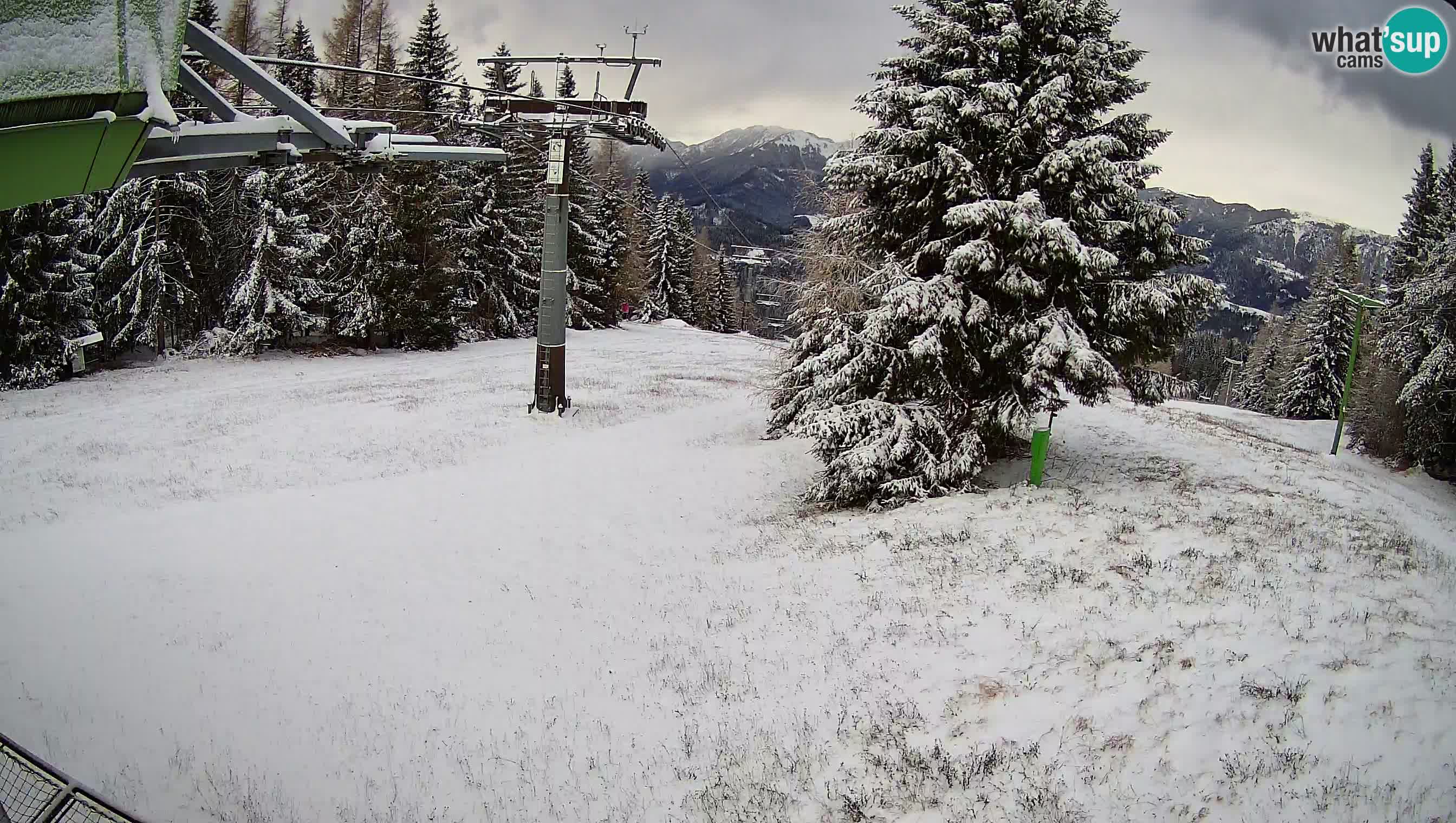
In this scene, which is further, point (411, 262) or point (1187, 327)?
point (411, 262)

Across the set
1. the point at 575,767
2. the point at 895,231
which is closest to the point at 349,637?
the point at 575,767

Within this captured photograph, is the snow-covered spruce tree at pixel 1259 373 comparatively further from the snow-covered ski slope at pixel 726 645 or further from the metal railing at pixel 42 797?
the metal railing at pixel 42 797

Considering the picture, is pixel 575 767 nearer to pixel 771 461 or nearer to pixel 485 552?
pixel 485 552

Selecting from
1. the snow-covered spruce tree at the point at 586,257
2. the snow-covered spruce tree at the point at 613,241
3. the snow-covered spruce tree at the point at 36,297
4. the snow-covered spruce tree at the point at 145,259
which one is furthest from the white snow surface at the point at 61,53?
the snow-covered spruce tree at the point at 613,241

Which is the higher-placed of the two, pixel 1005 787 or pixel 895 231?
pixel 895 231

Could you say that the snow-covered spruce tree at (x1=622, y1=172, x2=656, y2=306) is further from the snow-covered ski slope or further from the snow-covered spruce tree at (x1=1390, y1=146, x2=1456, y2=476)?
the snow-covered ski slope

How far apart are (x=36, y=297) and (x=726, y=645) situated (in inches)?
1103

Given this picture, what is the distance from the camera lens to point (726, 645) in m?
8.52

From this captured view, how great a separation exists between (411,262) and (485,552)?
2909cm

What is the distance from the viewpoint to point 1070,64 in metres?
12.3

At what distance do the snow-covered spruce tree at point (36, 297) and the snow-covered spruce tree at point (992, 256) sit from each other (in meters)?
26.3

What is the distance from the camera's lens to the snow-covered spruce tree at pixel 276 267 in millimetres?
30781

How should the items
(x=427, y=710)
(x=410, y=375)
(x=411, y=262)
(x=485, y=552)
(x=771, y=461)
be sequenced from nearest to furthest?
(x=427, y=710)
(x=485, y=552)
(x=771, y=461)
(x=410, y=375)
(x=411, y=262)

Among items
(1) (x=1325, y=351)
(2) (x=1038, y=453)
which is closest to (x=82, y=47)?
(2) (x=1038, y=453)
